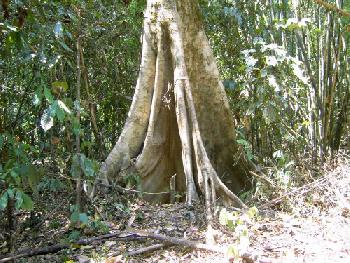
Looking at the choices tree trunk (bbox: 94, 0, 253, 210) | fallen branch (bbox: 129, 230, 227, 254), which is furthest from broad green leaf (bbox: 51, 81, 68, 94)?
tree trunk (bbox: 94, 0, 253, 210)

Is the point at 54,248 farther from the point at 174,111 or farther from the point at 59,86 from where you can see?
the point at 174,111

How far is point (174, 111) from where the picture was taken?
5.70 meters

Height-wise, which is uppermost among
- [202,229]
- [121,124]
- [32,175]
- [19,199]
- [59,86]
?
[59,86]

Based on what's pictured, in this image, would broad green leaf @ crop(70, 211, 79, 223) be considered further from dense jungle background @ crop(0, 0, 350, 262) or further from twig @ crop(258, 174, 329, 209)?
twig @ crop(258, 174, 329, 209)

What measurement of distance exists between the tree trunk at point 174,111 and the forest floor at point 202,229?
55cm

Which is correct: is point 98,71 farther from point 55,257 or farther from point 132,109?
point 55,257

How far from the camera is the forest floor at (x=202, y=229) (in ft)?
11.7

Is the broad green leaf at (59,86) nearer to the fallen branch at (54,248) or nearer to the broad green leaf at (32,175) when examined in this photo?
the broad green leaf at (32,175)

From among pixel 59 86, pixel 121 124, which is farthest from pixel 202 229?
pixel 121 124

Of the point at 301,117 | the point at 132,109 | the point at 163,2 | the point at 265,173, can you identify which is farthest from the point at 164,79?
the point at 301,117

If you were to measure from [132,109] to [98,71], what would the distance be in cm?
156

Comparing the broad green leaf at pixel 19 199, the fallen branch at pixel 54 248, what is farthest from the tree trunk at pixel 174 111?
the broad green leaf at pixel 19 199

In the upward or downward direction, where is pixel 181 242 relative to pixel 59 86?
downward

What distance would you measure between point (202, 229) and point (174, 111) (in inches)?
72.7
